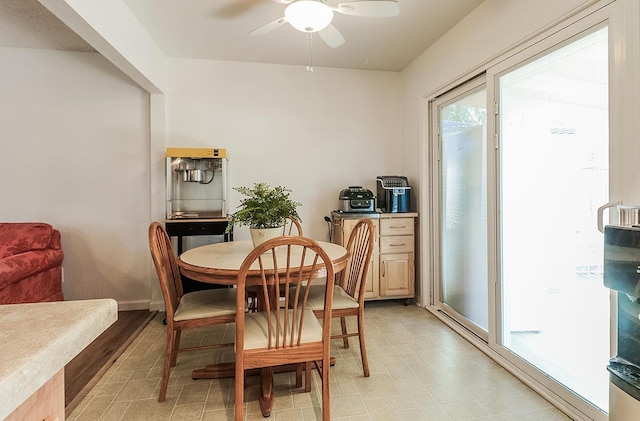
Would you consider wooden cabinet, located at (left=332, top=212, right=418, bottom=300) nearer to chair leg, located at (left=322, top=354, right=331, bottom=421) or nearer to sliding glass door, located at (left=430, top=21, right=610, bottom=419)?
sliding glass door, located at (left=430, top=21, right=610, bottom=419)

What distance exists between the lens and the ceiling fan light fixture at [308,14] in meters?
1.86

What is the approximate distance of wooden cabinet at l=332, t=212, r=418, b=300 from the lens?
334 cm

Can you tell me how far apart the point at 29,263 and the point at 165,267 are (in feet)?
5.43

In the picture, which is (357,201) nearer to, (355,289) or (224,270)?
(355,289)

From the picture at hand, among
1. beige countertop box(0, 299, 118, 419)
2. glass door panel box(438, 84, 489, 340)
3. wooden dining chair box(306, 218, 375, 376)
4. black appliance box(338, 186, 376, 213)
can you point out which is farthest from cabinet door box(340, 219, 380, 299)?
beige countertop box(0, 299, 118, 419)

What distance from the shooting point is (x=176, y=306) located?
2.08 metres

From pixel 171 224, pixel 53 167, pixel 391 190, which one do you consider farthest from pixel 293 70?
pixel 53 167

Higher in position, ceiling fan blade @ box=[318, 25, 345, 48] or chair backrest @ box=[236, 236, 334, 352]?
ceiling fan blade @ box=[318, 25, 345, 48]

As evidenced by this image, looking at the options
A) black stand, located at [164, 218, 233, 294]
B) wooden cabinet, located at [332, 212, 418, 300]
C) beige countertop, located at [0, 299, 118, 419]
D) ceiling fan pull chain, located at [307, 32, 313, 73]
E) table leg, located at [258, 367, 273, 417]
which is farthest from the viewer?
wooden cabinet, located at [332, 212, 418, 300]

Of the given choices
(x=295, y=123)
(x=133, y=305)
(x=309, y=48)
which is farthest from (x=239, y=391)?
(x=309, y=48)

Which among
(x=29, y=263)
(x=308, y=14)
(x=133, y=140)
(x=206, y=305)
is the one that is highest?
(x=308, y=14)

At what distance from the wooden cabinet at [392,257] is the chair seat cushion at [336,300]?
3.42 feet

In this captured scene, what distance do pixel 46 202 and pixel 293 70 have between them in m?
2.86

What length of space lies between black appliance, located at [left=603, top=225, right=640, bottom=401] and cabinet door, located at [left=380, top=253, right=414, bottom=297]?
6.78 ft
